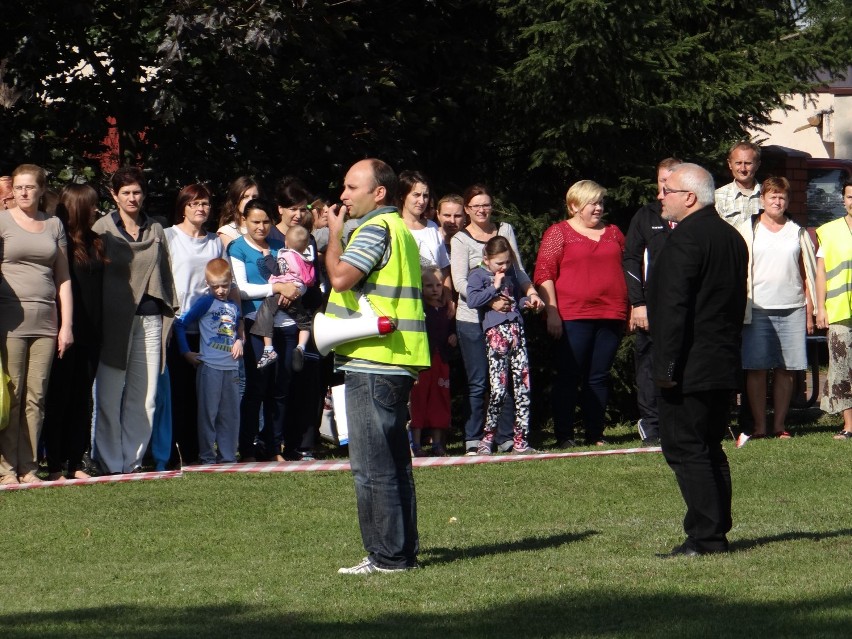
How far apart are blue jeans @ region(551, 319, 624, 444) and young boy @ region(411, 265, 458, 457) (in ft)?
3.29

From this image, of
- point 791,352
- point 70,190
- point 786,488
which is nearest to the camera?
point 786,488

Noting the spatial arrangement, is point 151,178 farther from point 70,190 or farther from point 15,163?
point 70,190

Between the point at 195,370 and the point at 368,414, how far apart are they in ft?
15.6

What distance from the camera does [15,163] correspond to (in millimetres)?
14094

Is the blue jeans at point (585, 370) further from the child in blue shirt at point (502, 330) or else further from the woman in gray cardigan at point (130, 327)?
the woman in gray cardigan at point (130, 327)

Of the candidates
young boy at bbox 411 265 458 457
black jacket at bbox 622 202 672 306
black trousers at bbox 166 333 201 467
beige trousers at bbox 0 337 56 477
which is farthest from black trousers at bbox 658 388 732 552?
black trousers at bbox 166 333 201 467

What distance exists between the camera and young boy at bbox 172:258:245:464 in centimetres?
1177

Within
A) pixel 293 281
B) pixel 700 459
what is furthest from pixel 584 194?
pixel 700 459

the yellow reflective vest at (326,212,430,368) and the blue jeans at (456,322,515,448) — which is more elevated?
the yellow reflective vest at (326,212,430,368)

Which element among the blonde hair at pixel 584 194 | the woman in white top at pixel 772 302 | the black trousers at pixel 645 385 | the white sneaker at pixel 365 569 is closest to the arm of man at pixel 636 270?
the black trousers at pixel 645 385

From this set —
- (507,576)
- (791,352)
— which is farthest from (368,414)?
(791,352)

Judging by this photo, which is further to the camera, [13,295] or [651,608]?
[13,295]

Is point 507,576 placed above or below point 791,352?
below

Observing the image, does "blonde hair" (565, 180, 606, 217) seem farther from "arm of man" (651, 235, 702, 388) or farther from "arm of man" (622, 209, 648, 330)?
"arm of man" (651, 235, 702, 388)
